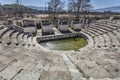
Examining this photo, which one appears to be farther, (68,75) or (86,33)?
(86,33)

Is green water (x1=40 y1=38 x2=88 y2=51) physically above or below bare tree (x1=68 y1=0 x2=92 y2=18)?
below

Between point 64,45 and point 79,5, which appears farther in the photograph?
point 79,5

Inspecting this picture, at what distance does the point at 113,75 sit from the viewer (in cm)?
436

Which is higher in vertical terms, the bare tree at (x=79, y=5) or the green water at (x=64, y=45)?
the bare tree at (x=79, y=5)

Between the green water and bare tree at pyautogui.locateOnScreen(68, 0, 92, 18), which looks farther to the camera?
bare tree at pyautogui.locateOnScreen(68, 0, 92, 18)

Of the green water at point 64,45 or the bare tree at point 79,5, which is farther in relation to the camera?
the bare tree at point 79,5

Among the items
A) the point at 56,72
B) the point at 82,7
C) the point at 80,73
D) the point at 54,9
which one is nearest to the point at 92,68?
the point at 80,73

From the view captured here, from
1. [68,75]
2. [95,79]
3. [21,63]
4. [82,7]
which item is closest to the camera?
[95,79]

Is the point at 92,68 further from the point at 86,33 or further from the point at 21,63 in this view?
the point at 86,33

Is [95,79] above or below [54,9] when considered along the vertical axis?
below

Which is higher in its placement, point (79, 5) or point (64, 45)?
point (79, 5)

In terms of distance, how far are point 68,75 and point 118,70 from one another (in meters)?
1.93

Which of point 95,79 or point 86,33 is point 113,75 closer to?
point 95,79

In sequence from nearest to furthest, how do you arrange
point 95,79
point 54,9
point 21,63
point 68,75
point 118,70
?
point 95,79 < point 68,75 < point 118,70 < point 21,63 < point 54,9
